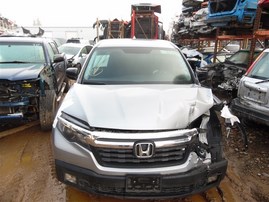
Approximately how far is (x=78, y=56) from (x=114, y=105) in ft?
29.7

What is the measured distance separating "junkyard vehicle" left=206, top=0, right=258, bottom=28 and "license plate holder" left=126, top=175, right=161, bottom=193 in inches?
279

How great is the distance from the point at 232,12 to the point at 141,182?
23.7 feet

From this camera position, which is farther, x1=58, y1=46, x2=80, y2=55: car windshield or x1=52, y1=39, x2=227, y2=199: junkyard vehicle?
x1=58, y1=46, x2=80, y2=55: car windshield

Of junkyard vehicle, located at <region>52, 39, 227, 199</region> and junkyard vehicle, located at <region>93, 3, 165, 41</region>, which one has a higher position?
junkyard vehicle, located at <region>93, 3, 165, 41</region>

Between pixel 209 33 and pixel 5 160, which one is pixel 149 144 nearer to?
pixel 5 160

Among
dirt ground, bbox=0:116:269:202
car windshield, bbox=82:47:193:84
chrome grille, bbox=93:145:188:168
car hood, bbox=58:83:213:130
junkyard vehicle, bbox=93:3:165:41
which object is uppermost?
junkyard vehicle, bbox=93:3:165:41

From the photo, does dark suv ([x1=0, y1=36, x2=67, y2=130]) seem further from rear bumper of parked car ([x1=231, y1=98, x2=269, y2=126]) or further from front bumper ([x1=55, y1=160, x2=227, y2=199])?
rear bumper of parked car ([x1=231, y1=98, x2=269, y2=126])

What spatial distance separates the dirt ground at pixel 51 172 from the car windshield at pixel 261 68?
1114 mm

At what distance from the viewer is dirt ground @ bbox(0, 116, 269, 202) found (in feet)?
10.1

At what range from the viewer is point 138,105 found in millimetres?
2727

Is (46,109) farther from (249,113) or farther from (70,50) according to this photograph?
(70,50)

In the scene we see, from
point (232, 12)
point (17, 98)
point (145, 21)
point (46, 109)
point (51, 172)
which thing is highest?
point (232, 12)

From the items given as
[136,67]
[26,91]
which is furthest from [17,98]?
[136,67]

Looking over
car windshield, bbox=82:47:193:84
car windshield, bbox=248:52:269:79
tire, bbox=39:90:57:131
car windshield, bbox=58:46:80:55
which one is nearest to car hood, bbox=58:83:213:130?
car windshield, bbox=82:47:193:84
